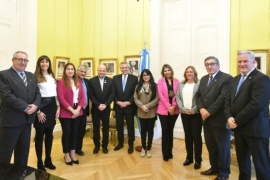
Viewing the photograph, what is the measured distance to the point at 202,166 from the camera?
375cm

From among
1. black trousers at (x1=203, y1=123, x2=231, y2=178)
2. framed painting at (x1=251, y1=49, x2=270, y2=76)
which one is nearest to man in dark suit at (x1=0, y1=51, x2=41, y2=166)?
black trousers at (x1=203, y1=123, x2=231, y2=178)

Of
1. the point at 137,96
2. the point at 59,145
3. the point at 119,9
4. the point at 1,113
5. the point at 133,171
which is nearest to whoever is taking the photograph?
the point at 1,113

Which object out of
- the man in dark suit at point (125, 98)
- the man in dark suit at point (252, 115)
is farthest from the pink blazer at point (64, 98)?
the man in dark suit at point (252, 115)

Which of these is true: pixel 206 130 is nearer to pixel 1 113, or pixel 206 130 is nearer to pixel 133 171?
pixel 133 171

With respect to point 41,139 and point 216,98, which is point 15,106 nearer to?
point 41,139

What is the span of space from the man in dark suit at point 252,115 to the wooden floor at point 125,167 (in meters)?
0.96

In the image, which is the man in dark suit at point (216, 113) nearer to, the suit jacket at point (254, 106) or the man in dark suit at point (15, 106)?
the suit jacket at point (254, 106)

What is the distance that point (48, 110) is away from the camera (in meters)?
3.37

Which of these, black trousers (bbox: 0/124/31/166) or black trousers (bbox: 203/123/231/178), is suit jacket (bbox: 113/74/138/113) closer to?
black trousers (bbox: 203/123/231/178)

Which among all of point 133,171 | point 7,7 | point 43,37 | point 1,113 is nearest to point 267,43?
point 133,171

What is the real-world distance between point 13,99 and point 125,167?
2041mm

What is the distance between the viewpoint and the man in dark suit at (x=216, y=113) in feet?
10.0

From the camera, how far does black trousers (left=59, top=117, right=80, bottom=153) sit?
3674 millimetres

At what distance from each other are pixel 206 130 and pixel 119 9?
168 inches
